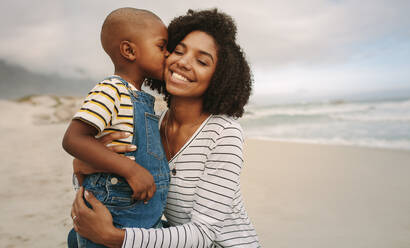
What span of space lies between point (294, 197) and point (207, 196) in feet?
11.4

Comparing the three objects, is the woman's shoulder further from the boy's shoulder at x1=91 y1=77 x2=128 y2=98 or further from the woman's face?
the boy's shoulder at x1=91 y1=77 x2=128 y2=98

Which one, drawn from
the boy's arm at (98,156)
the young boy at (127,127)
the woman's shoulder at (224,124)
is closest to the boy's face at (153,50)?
the young boy at (127,127)

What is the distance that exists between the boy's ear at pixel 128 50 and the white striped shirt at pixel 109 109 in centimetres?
27

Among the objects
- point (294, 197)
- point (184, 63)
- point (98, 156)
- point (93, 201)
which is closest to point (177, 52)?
point (184, 63)

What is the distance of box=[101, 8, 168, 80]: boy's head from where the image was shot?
5.40 ft

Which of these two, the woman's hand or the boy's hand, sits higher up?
the boy's hand

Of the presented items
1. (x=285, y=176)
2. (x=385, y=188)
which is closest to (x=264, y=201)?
(x=285, y=176)

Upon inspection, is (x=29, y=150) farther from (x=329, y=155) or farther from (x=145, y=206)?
(x=329, y=155)

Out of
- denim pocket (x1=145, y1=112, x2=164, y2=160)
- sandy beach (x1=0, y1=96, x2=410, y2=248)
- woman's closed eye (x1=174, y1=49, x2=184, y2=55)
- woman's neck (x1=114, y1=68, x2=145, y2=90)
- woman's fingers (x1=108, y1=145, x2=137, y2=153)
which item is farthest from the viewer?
sandy beach (x1=0, y1=96, x2=410, y2=248)

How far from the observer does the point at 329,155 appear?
285 inches

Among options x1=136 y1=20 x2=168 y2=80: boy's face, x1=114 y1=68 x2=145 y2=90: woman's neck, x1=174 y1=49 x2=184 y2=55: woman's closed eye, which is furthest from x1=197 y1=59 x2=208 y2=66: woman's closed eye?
x1=114 y1=68 x2=145 y2=90: woman's neck

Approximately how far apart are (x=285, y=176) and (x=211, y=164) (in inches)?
174

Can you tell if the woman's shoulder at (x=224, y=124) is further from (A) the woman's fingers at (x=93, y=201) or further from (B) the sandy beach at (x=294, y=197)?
(B) the sandy beach at (x=294, y=197)

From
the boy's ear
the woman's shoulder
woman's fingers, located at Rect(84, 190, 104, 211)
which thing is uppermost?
the boy's ear
